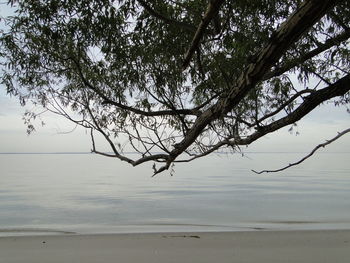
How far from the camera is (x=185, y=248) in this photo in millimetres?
6566

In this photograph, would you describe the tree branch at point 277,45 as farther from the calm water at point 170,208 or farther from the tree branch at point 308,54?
the calm water at point 170,208

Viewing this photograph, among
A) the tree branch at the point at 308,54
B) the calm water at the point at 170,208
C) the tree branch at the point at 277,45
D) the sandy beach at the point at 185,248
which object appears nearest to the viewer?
the tree branch at the point at 277,45

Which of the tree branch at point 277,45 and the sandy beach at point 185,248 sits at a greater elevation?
the tree branch at point 277,45

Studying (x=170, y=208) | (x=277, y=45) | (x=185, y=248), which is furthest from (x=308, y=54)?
(x=170, y=208)

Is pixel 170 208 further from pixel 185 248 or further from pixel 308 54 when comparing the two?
pixel 308 54

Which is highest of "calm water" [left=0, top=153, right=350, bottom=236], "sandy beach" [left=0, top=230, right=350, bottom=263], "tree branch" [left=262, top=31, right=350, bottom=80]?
"tree branch" [left=262, top=31, right=350, bottom=80]

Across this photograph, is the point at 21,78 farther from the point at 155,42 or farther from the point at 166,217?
the point at 166,217

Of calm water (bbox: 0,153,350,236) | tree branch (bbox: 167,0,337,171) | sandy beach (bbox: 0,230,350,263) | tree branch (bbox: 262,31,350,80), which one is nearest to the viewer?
tree branch (bbox: 167,0,337,171)

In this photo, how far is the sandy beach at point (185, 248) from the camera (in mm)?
5938

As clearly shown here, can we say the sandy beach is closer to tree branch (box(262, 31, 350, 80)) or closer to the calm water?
the calm water

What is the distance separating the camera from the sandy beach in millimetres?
5938

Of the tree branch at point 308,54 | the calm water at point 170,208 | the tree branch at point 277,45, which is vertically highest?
the tree branch at point 308,54

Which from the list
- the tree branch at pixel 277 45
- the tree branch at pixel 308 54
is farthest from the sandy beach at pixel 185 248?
the tree branch at pixel 277 45

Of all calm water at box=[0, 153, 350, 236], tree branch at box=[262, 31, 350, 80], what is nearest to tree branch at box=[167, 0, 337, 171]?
tree branch at box=[262, 31, 350, 80]
